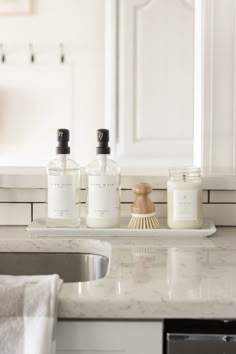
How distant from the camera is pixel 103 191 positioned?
1378mm

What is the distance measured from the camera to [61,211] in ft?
4.58

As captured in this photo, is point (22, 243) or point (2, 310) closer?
point (2, 310)

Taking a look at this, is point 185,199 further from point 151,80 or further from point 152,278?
point 151,80

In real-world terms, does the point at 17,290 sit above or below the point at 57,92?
below

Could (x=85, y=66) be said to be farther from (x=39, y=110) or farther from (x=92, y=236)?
(x=92, y=236)


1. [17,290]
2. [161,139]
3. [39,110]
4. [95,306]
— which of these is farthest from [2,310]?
[39,110]

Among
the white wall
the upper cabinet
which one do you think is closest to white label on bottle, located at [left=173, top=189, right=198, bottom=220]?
the upper cabinet

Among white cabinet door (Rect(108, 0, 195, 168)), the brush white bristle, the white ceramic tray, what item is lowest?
the white ceramic tray

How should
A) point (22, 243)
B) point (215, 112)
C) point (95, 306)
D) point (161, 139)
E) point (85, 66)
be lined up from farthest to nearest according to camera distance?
point (85, 66) < point (161, 139) < point (215, 112) < point (22, 243) < point (95, 306)

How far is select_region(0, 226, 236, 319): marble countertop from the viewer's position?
0.92 meters

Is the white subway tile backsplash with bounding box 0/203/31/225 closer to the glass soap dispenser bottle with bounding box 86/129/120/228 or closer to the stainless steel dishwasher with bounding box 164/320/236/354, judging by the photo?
the glass soap dispenser bottle with bounding box 86/129/120/228

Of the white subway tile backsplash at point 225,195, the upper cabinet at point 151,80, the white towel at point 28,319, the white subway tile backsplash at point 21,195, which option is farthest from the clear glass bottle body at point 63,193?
the upper cabinet at point 151,80

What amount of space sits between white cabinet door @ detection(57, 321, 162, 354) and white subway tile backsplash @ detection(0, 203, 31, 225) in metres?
0.62

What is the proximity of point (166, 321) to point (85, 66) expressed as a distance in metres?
2.50
